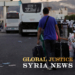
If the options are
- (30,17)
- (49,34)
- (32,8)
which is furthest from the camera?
(32,8)

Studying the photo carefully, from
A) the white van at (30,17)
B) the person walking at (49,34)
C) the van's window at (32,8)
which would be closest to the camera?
the person walking at (49,34)

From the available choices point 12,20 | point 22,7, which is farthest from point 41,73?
point 12,20

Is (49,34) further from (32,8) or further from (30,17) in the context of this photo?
(32,8)

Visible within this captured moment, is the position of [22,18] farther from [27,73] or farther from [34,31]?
[27,73]

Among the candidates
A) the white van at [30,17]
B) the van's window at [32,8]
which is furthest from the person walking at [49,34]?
the van's window at [32,8]

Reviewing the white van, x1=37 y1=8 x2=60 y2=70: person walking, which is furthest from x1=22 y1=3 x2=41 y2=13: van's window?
x1=37 y1=8 x2=60 y2=70: person walking

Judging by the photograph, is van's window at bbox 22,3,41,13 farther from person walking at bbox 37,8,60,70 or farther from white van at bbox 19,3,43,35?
person walking at bbox 37,8,60,70

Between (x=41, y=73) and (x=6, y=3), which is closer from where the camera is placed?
(x=41, y=73)

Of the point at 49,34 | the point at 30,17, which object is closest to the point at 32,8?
the point at 30,17

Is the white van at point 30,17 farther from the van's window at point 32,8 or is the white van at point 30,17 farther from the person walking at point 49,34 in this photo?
the person walking at point 49,34

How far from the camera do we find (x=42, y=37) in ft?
23.2

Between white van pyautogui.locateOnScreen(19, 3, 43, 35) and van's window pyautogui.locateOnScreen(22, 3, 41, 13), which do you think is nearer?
white van pyautogui.locateOnScreen(19, 3, 43, 35)

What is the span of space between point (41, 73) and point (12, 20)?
82.2 feet

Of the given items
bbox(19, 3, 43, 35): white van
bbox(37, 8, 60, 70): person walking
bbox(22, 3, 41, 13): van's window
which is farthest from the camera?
bbox(22, 3, 41, 13): van's window
